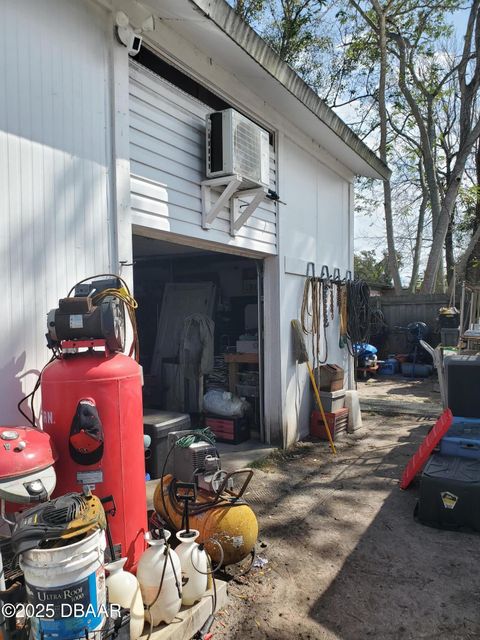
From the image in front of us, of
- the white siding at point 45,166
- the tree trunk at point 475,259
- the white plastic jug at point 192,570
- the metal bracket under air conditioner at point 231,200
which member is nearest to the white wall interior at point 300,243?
the metal bracket under air conditioner at point 231,200

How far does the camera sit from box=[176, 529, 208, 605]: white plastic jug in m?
2.37

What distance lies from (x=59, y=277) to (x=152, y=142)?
1.47 metres

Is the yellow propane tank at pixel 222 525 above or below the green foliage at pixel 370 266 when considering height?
below

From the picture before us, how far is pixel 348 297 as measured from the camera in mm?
7484

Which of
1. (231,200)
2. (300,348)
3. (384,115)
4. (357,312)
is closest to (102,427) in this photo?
(231,200)

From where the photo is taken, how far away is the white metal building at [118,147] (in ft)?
8.78

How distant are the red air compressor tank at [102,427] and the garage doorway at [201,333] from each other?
3077 millimetres

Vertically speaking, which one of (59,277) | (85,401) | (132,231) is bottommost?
(85,401)

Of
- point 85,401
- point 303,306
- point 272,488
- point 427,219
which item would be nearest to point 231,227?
point 303,306

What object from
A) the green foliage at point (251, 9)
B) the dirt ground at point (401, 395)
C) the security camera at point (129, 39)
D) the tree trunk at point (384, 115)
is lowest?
the dirt ground at point (401, 395)

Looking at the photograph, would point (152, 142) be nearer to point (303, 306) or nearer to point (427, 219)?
point (303, 306)

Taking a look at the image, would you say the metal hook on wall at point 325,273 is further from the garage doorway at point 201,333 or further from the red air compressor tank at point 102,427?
the red air compressor tank at point 102,427

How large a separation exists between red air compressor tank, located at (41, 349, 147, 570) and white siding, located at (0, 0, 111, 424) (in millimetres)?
429

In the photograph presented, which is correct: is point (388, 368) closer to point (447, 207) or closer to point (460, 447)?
point (447, 207)
